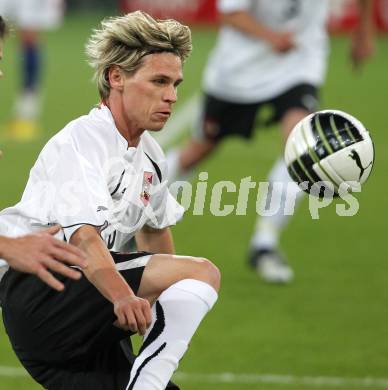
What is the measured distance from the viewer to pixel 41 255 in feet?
12.6

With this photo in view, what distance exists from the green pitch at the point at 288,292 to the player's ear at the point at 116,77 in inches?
61.9

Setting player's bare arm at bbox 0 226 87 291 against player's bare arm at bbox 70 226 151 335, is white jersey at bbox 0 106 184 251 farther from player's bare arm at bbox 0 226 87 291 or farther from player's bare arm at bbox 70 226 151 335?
player's bare arm at bbox 0 226 87 291

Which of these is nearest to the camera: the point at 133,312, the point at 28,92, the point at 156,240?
the point at 133,312

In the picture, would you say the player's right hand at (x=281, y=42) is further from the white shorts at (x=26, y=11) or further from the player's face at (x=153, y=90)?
the white shorts at (x=26, y=11)

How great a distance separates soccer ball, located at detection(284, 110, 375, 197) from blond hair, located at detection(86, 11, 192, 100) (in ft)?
2.55

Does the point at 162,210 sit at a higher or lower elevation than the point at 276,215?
higher

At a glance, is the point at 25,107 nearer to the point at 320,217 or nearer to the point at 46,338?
the point at 320,217

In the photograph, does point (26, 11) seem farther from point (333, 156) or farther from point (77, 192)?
point (77, 192)

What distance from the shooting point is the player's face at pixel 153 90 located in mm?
4520

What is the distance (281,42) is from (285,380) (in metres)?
2.83

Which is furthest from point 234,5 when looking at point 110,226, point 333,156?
point 110,226

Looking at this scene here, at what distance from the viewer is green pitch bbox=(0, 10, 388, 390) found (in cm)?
573

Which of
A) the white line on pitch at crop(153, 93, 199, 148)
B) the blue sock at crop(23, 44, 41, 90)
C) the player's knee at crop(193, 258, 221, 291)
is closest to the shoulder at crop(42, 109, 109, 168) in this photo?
the player's knee at crop(193, 258, 221, 291)

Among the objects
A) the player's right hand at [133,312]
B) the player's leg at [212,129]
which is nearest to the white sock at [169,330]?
the player's right hand at [133,312]
